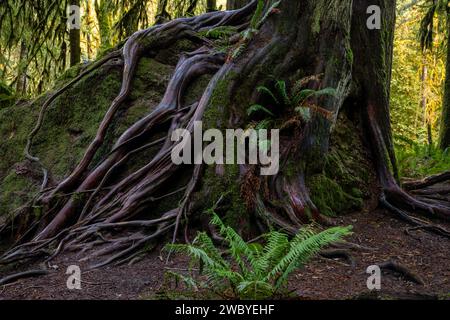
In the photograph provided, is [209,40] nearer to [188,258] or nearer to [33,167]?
[33,167]

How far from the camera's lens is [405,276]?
385 centimetres

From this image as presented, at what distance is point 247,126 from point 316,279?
1.63 meters

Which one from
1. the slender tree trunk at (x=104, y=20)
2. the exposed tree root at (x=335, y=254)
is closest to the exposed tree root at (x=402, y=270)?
the exposed tree root at (x=335, y=254)

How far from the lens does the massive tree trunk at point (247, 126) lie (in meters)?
4.50

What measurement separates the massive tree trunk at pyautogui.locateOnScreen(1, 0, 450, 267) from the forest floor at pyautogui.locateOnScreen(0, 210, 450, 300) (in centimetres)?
31

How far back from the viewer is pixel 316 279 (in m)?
3.71

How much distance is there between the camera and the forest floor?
3430 millimetres

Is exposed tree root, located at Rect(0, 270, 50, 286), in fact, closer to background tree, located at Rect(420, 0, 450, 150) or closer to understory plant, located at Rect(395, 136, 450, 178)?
understory plant, located at Rect(395, 136, 450, 178)

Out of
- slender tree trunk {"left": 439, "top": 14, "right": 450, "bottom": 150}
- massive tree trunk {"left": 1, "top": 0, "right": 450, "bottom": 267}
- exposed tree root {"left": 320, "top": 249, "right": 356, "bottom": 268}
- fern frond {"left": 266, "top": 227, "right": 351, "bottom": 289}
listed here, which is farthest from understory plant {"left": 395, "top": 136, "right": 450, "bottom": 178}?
fern frond {"left": 266, "top": 227, "right": 351, "bottom": 289}

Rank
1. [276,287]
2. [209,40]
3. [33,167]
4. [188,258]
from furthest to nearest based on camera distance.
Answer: [209,40] < [33,167] < [188,258] < [276,287]

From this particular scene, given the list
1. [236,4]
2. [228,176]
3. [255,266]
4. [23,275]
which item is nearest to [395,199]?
[228,176]

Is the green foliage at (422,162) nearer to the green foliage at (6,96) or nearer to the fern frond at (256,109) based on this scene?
A: the fern frond at (256,109)

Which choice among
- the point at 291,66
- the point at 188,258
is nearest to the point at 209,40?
the point at 291,66

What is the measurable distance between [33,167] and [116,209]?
1710mm
